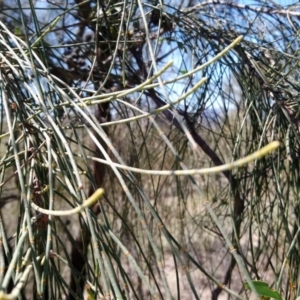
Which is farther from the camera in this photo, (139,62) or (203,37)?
(139,62)

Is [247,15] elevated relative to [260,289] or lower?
elevated

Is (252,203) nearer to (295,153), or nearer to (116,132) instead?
(295,153)


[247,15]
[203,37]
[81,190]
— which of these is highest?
[247,15]

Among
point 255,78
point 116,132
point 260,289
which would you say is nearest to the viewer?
point 260,289

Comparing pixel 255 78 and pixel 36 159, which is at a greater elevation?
pixel 255 78

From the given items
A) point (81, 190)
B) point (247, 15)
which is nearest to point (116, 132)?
point (247, 15)

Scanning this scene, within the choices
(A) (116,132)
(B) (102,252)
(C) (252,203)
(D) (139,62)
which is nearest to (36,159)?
(B) (102,252)

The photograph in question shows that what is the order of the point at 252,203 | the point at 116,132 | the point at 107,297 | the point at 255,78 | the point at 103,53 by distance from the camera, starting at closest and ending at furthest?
the point at 107,297, the point at 252,203, the point at 255,78, the point at 103,53, the point at 116,132

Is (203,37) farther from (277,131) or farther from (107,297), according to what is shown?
(107,297)

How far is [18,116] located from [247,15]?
0.87 meters

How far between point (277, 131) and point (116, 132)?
34.1 inches

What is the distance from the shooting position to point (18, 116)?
56cm

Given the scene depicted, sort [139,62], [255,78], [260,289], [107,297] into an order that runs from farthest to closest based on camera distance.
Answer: [139,62]
[255,78]
[260,289]
[107,297]

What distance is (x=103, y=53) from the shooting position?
145 cm
